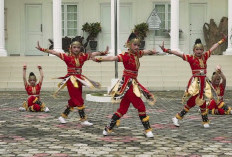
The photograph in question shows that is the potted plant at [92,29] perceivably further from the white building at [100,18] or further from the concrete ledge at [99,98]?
the concrete ledge at [99,98]

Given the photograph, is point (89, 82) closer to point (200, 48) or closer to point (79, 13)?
point (200, 48)

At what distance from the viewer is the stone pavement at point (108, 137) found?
5.79 m

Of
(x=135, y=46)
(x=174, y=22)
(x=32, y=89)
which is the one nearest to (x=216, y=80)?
(x=135, y=46)

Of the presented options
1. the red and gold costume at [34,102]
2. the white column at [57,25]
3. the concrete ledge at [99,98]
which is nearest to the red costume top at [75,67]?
the red and gold costume at [34,102]

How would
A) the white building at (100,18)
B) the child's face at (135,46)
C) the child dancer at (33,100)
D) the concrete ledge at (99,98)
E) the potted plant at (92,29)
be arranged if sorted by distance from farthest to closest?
1. the white building at (100,18)
2. the potted plant at (92,29)
3. the concrete ledge at (99,98)
4. the child dancer at (33,100)
5. the child's face at (135,46)

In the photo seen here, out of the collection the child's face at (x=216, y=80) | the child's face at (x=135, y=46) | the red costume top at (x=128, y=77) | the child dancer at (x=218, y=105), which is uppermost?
the child's face at (x=135, y=46)

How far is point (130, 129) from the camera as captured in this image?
299 inches

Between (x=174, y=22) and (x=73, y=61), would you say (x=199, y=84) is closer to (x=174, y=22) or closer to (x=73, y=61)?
(x=73, y=61)

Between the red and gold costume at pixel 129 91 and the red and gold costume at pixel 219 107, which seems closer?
the red and gold costume at pixel 129 91

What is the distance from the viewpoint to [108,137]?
6895mm

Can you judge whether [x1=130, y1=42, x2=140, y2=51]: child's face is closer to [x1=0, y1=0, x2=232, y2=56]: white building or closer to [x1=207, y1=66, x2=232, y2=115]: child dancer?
[x1=207, y1=66, x2=232, y2=115]: child dancer

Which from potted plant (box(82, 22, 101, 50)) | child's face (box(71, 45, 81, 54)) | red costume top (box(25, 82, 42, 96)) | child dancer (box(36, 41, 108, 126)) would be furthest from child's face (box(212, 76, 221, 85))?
potted plant (box(82, 22, 101, 50))

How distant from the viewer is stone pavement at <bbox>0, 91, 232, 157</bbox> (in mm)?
5789

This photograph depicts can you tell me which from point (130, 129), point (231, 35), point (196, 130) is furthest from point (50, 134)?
point (231, 35)
